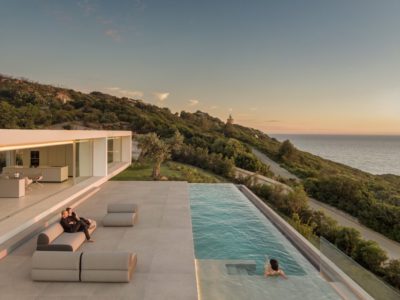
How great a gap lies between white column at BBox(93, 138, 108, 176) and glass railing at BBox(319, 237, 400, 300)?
11.7m

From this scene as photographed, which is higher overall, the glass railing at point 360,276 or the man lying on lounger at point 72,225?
the man lying on lounger at point 72,225

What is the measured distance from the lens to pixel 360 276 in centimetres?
644

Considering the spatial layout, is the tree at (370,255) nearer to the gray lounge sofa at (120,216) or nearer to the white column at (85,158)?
the gray lounge sofa at (120,216)

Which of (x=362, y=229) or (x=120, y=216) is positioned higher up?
(x=120, y=216)

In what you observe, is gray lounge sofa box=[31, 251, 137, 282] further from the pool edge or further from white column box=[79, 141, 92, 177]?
white column box=[79, 141, 92, 177]

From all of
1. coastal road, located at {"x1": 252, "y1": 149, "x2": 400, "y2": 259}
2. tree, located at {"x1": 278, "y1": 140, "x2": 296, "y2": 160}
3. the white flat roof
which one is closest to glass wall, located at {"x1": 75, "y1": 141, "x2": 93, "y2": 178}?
the white flat roof

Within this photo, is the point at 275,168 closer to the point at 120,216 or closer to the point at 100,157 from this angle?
the point at 100,157

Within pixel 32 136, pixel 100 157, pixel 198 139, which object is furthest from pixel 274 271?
pixel 198 139

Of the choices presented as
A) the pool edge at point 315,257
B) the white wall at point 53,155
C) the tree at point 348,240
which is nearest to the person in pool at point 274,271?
the pool edge at point 315,257

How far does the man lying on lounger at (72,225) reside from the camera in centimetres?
791

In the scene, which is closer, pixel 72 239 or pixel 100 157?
pixel 72 239

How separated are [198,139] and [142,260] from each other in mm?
36696

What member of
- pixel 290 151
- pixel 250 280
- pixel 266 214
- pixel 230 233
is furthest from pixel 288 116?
pixel 250 280

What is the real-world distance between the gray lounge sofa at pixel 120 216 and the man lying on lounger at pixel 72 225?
3.63ft
